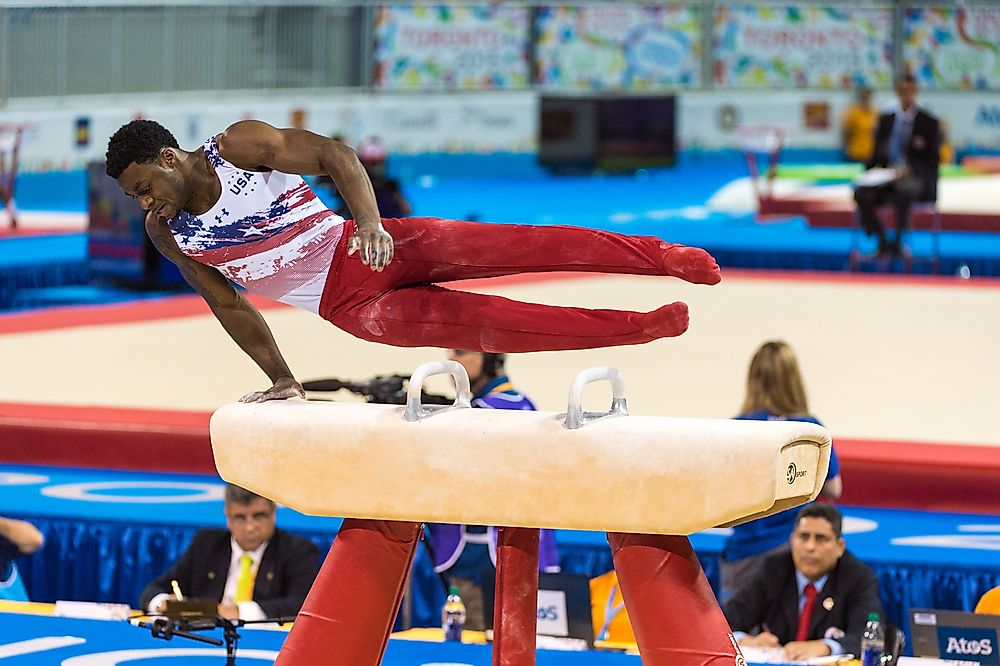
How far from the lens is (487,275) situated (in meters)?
3.41

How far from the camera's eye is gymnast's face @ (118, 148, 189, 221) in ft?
10.5

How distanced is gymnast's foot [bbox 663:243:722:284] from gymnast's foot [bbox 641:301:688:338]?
6 cm

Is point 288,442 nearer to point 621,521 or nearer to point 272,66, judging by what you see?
point 621,521

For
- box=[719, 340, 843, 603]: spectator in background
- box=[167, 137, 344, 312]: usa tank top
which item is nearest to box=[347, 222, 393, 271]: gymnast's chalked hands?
box=[167, 137, 344, 312]: usa tank top

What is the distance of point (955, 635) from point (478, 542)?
1648 millimetres

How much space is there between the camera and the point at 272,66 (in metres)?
18.8

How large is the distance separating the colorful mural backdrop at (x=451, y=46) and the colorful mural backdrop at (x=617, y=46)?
40cm

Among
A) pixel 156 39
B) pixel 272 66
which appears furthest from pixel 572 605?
pixel 272 66

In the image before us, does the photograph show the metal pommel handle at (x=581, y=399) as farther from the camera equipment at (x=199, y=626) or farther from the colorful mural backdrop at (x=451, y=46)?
the colorful mural backdrop at (x=451, y=46)

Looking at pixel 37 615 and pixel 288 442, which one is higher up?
pixel 288 442

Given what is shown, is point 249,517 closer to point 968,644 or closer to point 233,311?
point 233,311

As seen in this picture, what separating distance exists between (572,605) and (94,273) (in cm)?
772

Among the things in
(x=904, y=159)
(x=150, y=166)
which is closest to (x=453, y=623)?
(x=150, y=166)

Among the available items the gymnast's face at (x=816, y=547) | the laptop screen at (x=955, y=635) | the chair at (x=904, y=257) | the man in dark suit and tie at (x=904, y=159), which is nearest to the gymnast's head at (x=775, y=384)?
the gymnast's face at (x=816, y=547)
